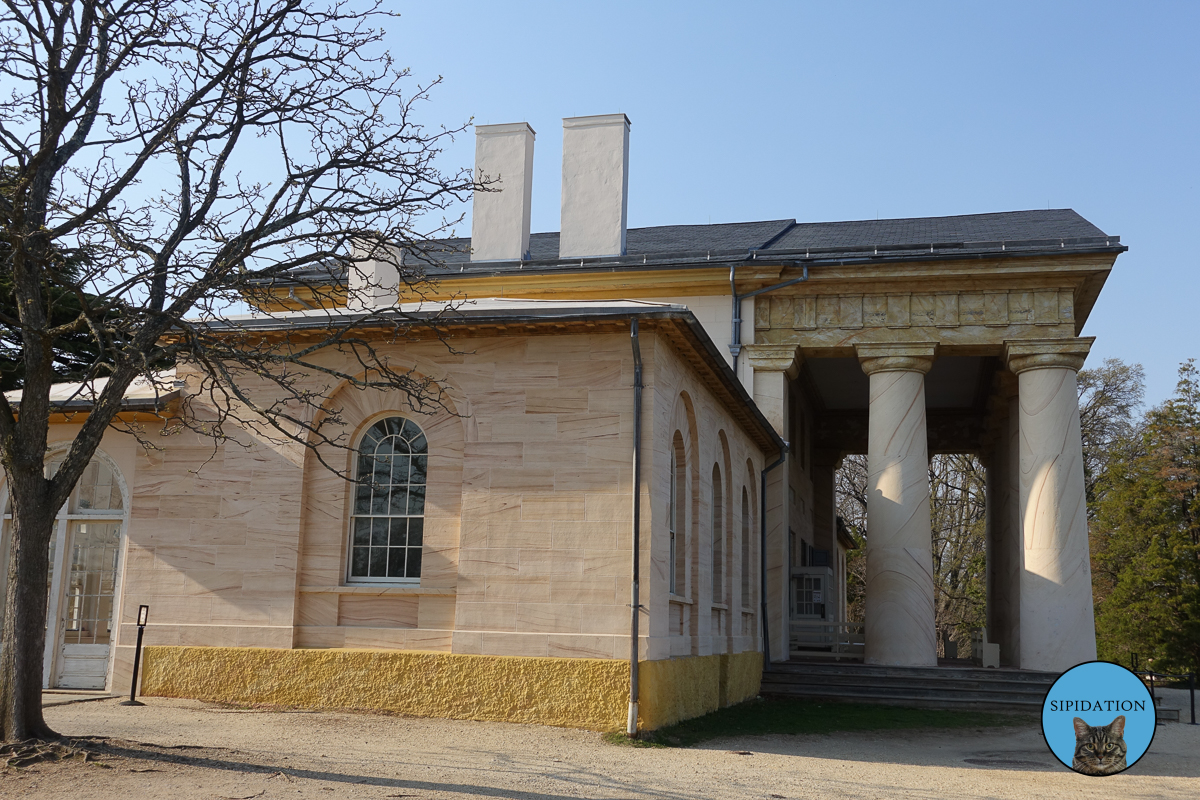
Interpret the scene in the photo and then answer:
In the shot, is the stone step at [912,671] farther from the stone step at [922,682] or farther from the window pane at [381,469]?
the window pane at [381,469]

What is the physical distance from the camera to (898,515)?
23609 millimetres

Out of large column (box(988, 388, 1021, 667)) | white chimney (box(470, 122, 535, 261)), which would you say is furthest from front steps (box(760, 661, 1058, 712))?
white chimney (box(470, 122, 535, 261))

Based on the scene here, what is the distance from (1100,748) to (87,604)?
41.5 ft

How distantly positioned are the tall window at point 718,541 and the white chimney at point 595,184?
824 centimetres

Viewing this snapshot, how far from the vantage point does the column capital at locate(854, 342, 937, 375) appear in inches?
954

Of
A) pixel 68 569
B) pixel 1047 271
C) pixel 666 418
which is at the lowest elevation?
pixel 68 569

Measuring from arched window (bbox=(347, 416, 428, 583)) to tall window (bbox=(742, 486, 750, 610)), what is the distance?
27.2ft

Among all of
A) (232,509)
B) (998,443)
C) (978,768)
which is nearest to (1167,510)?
(998,443)

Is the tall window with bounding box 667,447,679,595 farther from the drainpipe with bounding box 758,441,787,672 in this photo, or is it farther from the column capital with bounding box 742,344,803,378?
the column capital with bounding box 742,344,803,378

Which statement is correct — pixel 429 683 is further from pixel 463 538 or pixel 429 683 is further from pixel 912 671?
pixel 912 671

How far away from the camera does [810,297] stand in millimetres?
24828

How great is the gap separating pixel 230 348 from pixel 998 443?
1049 inches

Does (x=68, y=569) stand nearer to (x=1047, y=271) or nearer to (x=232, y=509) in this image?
(x=232, y=509)

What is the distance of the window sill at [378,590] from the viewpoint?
13688 millimetres
